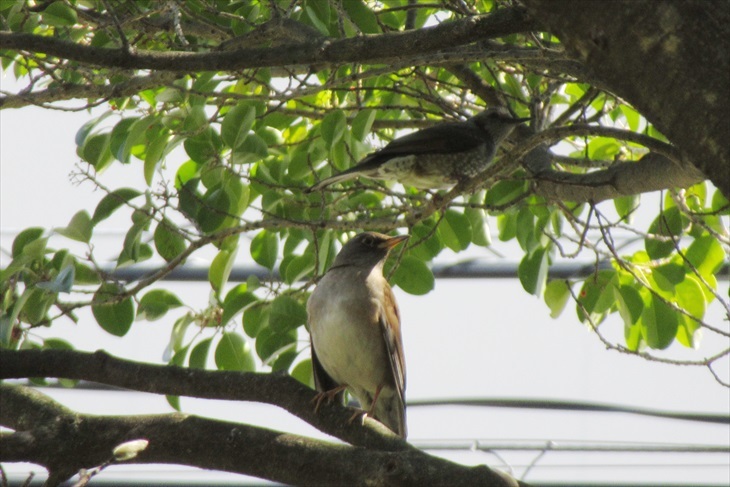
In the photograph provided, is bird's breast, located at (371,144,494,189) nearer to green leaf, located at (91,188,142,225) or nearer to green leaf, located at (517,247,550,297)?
green leaf, located at (517,247,550,297)

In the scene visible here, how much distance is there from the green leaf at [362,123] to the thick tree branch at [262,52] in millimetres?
1553

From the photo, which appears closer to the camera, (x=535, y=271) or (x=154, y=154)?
(x=154, y=154)

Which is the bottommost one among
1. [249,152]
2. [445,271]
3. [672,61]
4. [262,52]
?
[672,61]

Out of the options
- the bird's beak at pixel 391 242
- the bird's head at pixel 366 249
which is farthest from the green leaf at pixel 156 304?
the bird's beak at pixel 391 242

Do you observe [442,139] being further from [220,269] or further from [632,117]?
[220,269]

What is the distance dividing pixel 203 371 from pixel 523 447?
493 cm

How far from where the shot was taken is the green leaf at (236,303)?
428 centimetres

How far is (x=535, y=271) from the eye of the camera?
183 inches

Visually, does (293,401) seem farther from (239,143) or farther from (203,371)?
(239,143)

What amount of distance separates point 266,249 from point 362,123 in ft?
2.97

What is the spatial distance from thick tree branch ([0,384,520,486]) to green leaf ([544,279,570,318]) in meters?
2.84

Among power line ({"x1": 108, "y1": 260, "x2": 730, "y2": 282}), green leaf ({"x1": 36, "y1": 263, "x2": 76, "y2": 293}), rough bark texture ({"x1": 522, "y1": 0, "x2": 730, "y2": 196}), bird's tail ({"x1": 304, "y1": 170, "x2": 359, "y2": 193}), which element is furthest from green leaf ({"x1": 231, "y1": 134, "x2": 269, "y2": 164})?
power line ({"x1": 108, "y1": 260, "x2": 730, "y2": 282})

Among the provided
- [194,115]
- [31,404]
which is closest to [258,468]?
[31,404]

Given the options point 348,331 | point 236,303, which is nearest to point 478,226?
point 348,331
